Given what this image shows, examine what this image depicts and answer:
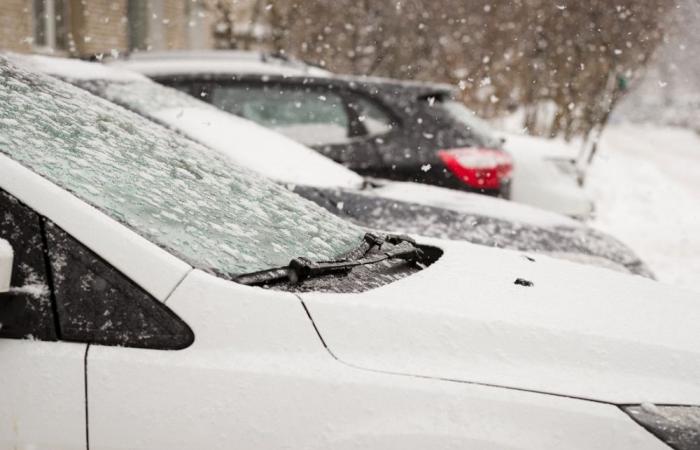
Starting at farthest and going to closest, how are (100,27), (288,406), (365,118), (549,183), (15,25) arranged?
(100,27) < (15,25) < (549,183) < (365,118) < (288,406)

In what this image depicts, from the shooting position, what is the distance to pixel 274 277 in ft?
6.51

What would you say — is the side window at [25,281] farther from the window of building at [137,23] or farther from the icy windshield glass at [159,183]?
the window of building at [137,23]

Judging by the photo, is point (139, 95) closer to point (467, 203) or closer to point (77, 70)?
point (77, 70)

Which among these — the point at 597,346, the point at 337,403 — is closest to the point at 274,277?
the point at 337,403

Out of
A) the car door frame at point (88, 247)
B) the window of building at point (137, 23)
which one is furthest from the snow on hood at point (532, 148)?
the window of building at point (137, 23)

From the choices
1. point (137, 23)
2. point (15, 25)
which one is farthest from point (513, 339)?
point (137, 23)

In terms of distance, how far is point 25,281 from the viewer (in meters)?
1.74

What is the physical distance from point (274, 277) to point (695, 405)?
1.07 m

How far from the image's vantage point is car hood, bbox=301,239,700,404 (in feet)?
5.97

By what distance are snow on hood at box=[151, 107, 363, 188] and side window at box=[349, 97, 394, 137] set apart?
101 cm

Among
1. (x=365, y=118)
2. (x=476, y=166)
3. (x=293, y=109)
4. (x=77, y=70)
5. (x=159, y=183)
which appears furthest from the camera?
(x=293, y=109)

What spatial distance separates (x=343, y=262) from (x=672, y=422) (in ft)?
3.07

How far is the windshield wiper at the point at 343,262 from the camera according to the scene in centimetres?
197

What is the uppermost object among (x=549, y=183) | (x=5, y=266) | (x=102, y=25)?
(x=5, y=266)
